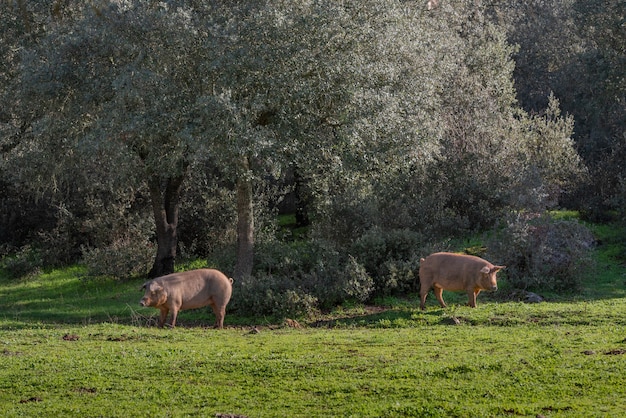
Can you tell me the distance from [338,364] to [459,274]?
230 inches

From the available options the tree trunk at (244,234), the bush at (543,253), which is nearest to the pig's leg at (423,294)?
the bush at (543,253)

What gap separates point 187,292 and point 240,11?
6800 mm

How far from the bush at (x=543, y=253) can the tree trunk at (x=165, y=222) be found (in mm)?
9844

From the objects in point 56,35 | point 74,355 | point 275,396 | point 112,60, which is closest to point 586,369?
point 275,396

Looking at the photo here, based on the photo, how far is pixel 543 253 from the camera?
21641mm

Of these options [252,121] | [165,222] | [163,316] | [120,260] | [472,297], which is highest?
Answer: [252,121]

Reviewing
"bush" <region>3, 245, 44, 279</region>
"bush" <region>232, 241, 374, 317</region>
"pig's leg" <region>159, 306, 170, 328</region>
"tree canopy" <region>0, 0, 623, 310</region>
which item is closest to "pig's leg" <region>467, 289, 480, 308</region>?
"bush" <region>232, 241, 374, 317</region>

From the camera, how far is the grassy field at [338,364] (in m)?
11.7

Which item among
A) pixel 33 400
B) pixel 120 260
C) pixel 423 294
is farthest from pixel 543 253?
pixel 33 400

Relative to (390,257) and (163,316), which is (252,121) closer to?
(163,316)

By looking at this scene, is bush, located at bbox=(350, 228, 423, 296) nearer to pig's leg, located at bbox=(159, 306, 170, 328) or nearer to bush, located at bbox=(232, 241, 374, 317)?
bush, located at bbox=(232, 241, 374, 317)

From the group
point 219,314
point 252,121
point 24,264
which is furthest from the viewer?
point 24,264

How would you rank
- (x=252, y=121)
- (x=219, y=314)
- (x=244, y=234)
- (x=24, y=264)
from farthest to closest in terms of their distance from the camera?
(x=24, y=264)
(x=244, y=234)
(x=252, y=121)
(x=219, y=314)

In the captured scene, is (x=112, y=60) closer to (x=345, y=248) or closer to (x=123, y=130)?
(x=123, y=130)
